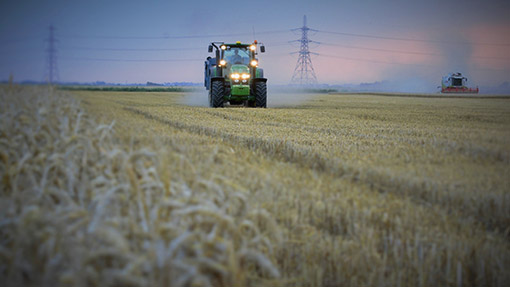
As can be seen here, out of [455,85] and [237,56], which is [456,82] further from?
[237,56]

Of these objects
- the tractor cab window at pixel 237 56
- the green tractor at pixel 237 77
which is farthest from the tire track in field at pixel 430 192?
the tractor cab window at pixel 237 56

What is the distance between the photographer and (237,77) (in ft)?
57.0

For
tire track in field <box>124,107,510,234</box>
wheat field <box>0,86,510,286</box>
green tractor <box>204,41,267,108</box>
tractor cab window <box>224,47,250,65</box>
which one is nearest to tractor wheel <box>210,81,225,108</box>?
green tractor <box>204,41,267,108</box>

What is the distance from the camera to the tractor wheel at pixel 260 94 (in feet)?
58.7

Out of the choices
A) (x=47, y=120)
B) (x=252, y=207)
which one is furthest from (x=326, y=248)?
(x=47, y=120)

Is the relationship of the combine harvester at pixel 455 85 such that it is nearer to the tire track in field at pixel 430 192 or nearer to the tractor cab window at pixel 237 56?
the tractor cab window at pixel 237 56

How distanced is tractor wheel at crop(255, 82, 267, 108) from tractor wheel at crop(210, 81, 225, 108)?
60.4 inches

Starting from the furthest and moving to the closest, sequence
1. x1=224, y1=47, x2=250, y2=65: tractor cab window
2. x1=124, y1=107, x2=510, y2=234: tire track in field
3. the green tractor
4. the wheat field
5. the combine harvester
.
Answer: the combine harvester → x1=224, y1=47, x2=250, y2=65: tractor cab window → the green tractor → x1=124, y1=107, x2=510, y2=234: tire track in field → the wheat field

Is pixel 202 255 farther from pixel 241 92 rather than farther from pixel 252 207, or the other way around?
pixel 241 92

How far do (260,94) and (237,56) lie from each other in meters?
2.14

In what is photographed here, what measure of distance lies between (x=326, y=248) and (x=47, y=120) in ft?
10.4

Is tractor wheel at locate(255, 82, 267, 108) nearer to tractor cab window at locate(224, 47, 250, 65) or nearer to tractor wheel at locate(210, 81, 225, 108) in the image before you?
tractor cab window at locate(224, 47, 250, 65)

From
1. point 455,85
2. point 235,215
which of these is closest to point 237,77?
point 235,215

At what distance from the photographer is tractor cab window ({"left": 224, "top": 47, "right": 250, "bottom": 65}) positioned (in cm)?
1833
